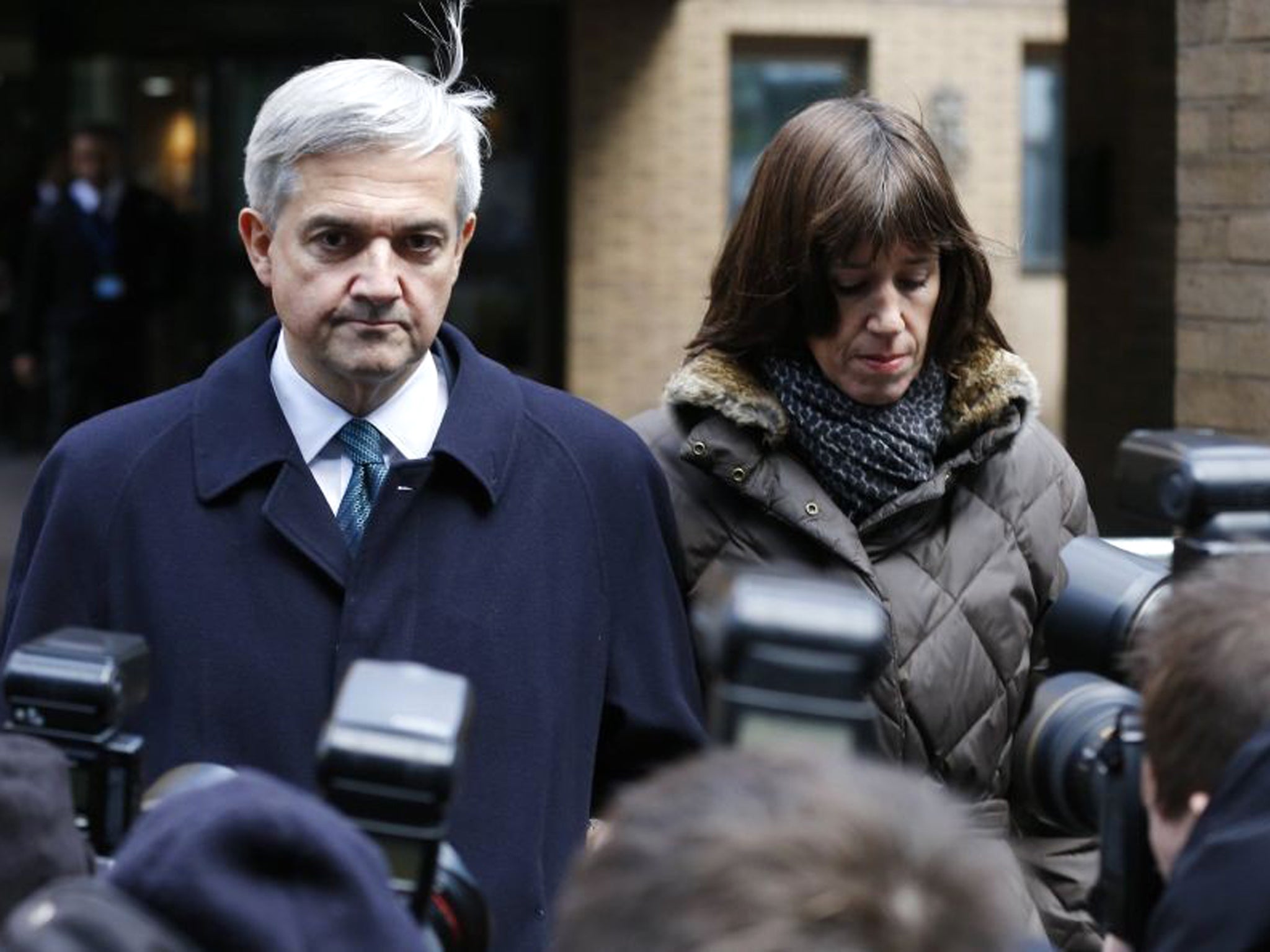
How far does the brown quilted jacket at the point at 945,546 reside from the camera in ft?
10.2

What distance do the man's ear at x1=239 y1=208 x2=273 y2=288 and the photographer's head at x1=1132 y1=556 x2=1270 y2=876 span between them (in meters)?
1.41

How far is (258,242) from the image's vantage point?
2984mm

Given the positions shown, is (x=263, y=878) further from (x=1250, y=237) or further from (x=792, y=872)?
(x=1250, y=237)

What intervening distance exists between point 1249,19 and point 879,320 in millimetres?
2743

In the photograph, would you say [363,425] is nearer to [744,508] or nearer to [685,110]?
[744,508]

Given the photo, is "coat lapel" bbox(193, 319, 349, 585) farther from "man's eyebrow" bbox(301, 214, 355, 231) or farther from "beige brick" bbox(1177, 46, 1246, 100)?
"beige brick" bbox(1177, 46, 1246, 100)

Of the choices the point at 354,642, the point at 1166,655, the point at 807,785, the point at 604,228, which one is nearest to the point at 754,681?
the point at 807,785

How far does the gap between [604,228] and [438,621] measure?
38.4ft

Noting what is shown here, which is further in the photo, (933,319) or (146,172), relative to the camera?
(146,172)

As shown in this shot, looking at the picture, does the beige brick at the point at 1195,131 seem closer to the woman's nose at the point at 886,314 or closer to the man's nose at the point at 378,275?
the woman's nose at the point at 886,314

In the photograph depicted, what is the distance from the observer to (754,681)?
5.22ft

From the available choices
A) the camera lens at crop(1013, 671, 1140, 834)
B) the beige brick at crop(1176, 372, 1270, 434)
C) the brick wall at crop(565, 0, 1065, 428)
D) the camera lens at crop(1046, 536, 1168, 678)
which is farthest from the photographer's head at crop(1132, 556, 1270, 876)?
the brick wall at crop(565, 0, 1065, 428)

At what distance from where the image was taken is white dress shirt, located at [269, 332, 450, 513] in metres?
2.89

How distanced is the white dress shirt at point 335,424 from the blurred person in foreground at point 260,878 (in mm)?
1326
